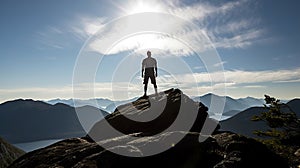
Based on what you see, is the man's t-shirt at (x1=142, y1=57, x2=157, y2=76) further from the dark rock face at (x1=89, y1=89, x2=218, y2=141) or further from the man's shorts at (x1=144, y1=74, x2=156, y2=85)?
the dark rock face at (x1=89, y1=89, x2=218, y2=141)

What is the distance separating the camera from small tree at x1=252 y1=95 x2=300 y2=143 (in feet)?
59.5

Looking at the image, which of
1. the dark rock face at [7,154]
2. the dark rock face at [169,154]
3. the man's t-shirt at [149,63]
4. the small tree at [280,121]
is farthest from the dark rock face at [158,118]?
the dark rock face at [7,154]

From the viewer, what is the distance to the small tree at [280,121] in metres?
18.1

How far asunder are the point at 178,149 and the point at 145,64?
14.5 meters

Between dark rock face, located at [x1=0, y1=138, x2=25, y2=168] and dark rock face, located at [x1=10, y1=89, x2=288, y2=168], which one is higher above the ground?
dark rock face, located at [x1=10, y1=89, x2=288, y2=168]

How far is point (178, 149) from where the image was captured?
9523 mm

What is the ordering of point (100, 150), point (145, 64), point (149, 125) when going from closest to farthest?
point (100, 150) < point (149, 125) < point (145, 64)

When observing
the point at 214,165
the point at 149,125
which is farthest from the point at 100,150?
the point at 149,125

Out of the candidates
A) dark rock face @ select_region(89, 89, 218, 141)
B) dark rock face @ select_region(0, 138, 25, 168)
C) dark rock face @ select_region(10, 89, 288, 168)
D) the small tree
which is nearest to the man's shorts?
dark rock face @ select_region(89, 89, 218, 141)

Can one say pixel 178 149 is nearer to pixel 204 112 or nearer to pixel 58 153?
pixel 58 153

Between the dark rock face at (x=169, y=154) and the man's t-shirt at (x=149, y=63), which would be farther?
the man's t-shirt at (x=149, y=63)

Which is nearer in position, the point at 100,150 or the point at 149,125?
the point at 100,150

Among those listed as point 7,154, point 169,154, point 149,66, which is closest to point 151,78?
point 149,66

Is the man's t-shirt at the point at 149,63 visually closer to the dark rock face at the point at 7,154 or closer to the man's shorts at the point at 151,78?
the man's shorts at the point at 151,78
